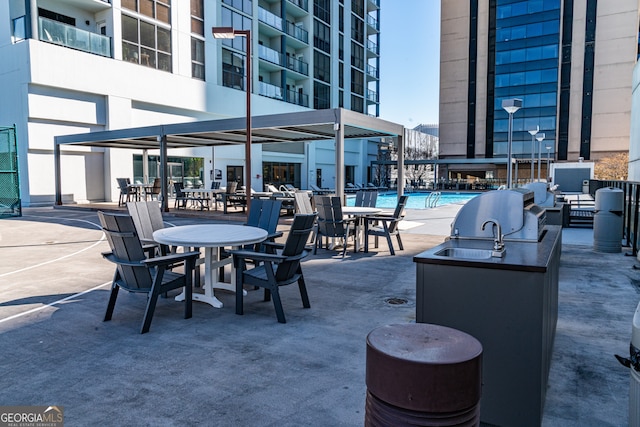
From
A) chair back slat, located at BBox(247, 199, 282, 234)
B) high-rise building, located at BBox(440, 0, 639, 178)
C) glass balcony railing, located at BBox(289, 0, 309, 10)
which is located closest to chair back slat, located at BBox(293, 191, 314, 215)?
chair back slat, located at BBox(247, 199, 282, 234)

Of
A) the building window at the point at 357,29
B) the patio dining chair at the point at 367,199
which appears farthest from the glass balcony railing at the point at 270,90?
the patio dining chair at the point at 367,199

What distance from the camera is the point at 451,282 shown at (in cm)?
280

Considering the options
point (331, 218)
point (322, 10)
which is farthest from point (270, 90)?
point (331, 218)

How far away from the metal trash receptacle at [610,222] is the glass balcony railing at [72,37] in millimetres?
22572

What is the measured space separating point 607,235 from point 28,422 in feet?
32.4

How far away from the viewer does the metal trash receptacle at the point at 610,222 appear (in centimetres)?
899

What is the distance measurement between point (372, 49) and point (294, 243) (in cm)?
4869

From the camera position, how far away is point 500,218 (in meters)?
Answer: 3.62

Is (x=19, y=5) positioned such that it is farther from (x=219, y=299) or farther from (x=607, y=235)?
(x=607, y=235)

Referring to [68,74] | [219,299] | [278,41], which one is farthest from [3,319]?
[278,41]

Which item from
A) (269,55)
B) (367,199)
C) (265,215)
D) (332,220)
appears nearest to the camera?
(265,215)

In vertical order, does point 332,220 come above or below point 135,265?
above

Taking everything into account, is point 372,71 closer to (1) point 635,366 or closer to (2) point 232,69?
(2) point 232,69

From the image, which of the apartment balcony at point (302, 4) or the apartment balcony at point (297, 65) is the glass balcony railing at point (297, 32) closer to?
the apartment balcony at point (302, 4)
